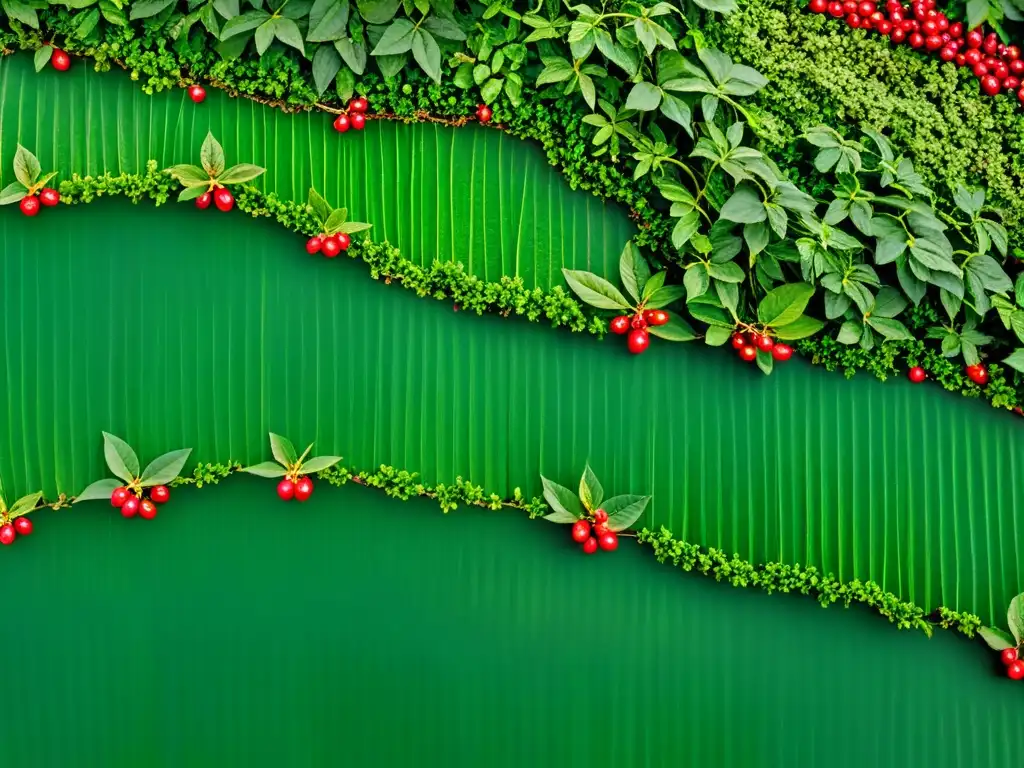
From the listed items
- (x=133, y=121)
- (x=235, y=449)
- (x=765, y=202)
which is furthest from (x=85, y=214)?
(x=765, y=202)

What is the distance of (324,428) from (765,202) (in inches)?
42.9

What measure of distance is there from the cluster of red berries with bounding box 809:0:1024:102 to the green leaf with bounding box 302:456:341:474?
1.49m

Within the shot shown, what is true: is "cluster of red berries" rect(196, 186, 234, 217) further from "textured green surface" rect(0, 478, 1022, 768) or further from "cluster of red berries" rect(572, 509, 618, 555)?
"cluster of red berries" rect(572, 509, 618, 555)

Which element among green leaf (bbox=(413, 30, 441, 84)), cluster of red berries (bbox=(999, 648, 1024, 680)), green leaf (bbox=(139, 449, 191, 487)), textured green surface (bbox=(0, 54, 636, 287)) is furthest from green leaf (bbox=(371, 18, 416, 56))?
cluster of red berries (bbox=(999, 648, 1024, 680))

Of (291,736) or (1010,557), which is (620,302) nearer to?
(1010,557)

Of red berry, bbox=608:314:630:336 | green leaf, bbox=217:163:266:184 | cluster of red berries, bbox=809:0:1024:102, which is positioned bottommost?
red berry, bbox=608:314:630:336

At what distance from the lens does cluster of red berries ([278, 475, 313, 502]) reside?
67.0 inches

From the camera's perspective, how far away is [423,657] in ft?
5.79

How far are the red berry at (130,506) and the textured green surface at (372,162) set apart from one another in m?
0.74

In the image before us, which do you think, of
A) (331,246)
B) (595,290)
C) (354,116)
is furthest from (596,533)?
(354,116)

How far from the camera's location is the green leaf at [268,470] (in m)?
1.71

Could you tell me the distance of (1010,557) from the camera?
180cm

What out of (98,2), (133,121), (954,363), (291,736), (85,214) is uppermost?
(98,2)

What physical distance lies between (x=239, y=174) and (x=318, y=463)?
0.66 meters
